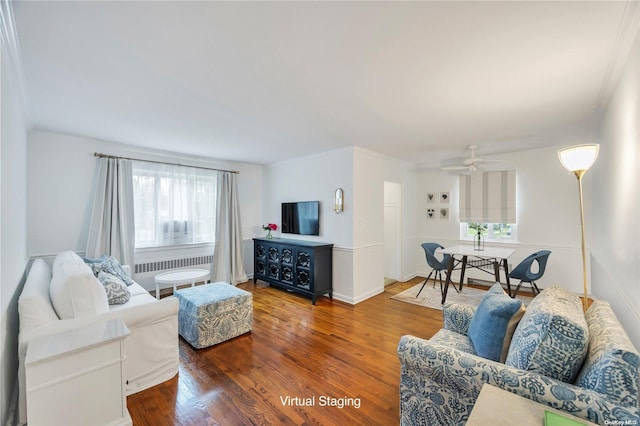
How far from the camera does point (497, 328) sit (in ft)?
5.16

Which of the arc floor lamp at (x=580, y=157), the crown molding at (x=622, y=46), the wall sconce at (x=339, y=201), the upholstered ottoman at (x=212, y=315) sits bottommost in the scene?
the upholstered ottoman at (x=212, y=315)

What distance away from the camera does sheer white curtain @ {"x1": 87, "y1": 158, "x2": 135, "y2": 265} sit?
3.72m

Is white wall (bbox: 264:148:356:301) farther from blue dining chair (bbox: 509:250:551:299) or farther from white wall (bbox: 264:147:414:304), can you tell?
blue dining chair (bbox: 509:250:551:299)

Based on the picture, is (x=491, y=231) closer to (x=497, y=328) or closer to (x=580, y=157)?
(x=580, y=157)

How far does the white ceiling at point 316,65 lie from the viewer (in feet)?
4.57

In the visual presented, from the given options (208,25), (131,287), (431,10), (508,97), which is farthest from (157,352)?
(508,97)

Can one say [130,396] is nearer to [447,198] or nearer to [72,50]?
[72,50]

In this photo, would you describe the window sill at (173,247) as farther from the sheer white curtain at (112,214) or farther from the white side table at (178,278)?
the white side table at (178,278)

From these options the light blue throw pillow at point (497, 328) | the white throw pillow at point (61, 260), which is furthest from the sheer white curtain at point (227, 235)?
the light blue throw pillow at point (497, 328)

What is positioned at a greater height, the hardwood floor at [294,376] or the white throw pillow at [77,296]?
the white throw pillow at [77,296]

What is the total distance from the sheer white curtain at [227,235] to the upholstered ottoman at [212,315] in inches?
75.5

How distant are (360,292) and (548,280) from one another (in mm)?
3250

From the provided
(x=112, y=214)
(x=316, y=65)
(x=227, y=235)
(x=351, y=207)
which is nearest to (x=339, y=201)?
(x=351, y=207)

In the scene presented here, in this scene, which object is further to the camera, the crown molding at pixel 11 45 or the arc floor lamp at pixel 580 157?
the arc floor lamp at pixel 580 157
